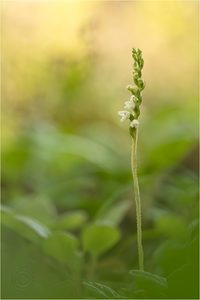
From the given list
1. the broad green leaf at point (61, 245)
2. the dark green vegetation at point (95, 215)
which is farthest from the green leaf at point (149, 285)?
the broad green leaf at point (61, 245)

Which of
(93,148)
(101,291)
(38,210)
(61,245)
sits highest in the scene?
(93,148)

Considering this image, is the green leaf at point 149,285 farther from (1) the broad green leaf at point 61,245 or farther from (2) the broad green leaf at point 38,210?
(2) the broad green leaf at point 38,210

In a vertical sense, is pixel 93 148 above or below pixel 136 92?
above

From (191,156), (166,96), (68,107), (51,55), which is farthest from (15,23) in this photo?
(191,156)

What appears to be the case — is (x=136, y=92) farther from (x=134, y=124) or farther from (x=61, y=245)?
(x=61, y=245)

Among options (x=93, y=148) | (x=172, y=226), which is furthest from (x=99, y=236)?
(x=93, y=148)

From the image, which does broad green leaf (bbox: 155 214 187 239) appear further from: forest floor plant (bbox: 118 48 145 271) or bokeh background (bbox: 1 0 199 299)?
forest floor plant (bbox: 118 48 145 271)

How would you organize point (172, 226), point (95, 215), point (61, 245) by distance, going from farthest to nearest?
1. point (95, 215)
2. point (172, 226)
3. point (61, 245)
